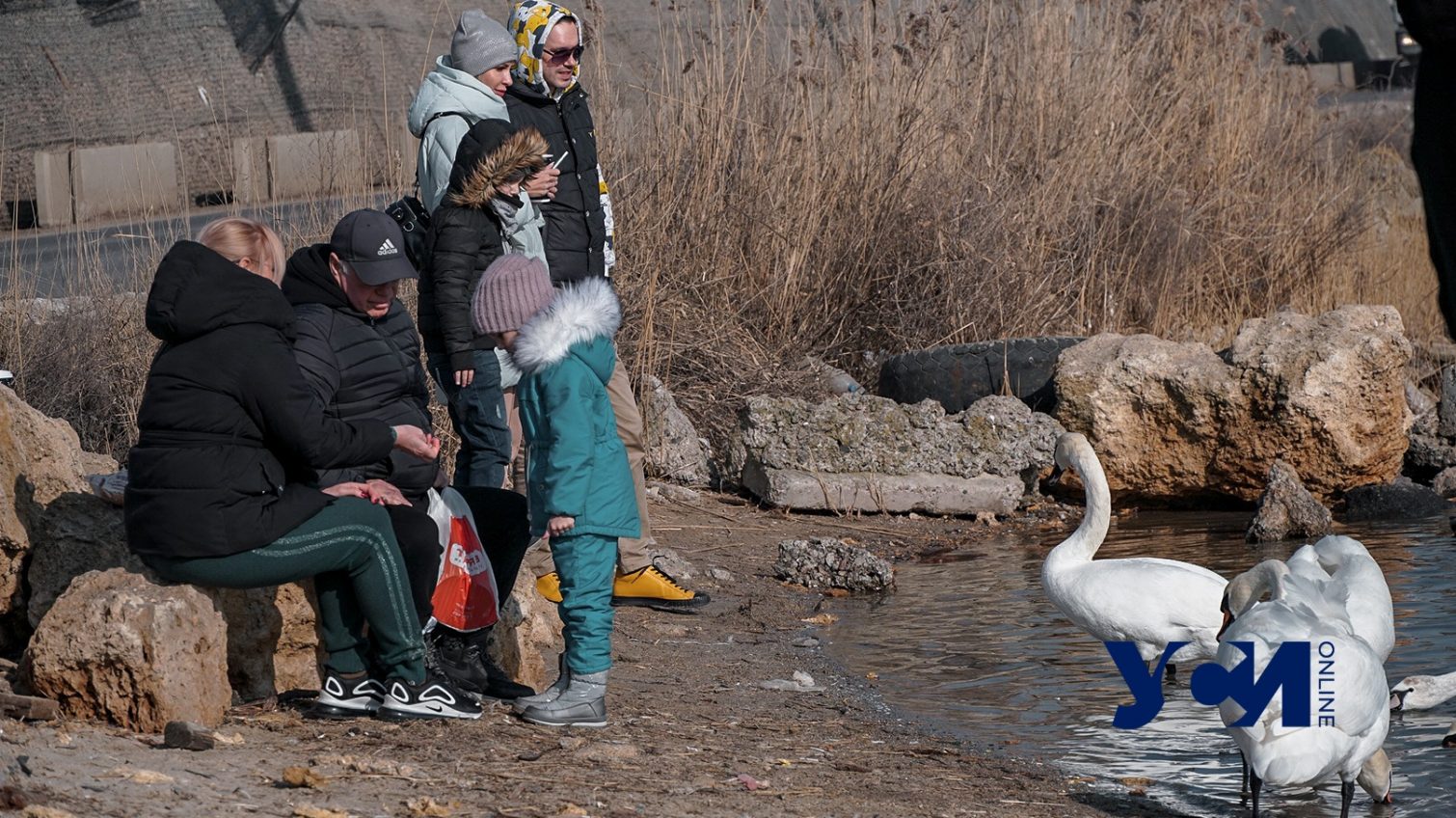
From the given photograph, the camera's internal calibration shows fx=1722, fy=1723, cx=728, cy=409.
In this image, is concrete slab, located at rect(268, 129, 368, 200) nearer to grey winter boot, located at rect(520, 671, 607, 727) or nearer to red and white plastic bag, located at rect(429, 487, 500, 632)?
red and white plastic bag, located at rect(429, 487, 500, 632)

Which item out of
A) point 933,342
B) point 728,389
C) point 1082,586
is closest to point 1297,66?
point 933,342

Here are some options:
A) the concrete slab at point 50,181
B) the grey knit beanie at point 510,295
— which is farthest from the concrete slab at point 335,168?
the concrete slab at point 50,181

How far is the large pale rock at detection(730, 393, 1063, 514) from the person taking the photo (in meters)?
8.86

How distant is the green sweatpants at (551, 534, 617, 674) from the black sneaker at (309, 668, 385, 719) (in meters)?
0.54

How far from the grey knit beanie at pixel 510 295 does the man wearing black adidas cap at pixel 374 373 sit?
28cm

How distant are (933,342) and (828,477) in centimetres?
219

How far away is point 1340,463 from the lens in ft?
30.7

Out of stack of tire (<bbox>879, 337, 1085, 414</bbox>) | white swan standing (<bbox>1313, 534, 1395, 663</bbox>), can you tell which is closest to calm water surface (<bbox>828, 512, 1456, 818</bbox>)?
white swan standing (<bbox>1313, 534, 1395, 663</bbox>)

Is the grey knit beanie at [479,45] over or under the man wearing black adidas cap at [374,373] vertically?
over

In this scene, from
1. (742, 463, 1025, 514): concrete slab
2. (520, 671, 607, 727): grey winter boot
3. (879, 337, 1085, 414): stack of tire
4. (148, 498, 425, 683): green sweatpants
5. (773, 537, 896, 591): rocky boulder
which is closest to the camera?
(148, 498, 425, 683): green sweatpants

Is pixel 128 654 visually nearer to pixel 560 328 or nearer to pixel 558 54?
pixel 560 328

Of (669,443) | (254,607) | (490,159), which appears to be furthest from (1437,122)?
(669,443)

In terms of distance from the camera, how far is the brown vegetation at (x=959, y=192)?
9992mm

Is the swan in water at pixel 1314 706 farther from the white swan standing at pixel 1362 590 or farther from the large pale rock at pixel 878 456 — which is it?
the large pale rock at pixel 878 456
